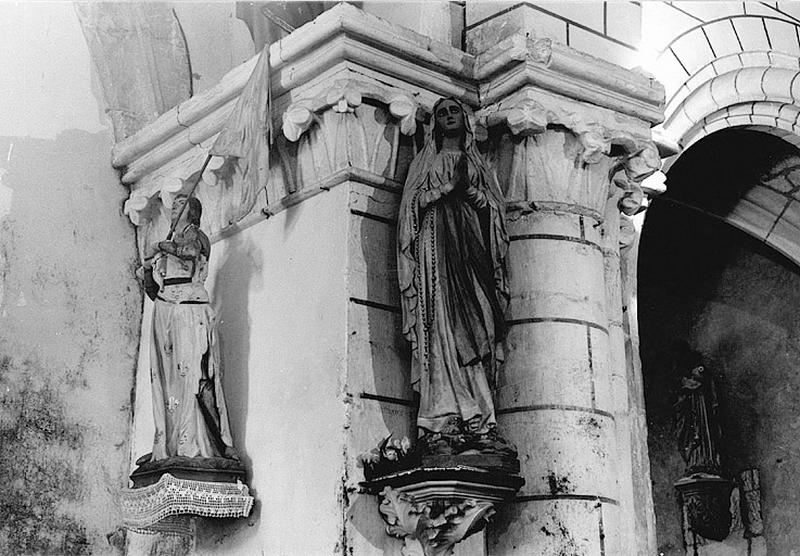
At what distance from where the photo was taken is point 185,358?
208 inches

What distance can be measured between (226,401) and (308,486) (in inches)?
28.8

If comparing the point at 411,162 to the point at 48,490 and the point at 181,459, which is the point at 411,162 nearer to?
the point at 181,459

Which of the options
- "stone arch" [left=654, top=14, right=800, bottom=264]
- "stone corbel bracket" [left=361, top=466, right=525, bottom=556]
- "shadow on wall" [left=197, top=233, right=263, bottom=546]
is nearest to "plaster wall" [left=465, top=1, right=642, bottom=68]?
"stone arch" [left=654, top=14, right=800, bottom=264]

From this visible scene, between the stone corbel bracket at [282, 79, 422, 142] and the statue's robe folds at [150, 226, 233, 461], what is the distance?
640mm

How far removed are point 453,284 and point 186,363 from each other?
119cm

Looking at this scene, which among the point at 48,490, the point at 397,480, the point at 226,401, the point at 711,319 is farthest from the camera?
the point at 711,319

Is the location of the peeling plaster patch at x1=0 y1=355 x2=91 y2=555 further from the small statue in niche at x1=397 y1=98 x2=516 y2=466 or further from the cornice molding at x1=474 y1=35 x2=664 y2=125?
the cornice molding at x1=474 y1=35 x2=664 y2=125

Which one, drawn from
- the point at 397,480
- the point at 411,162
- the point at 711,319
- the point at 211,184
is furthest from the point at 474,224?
the point at 711,319

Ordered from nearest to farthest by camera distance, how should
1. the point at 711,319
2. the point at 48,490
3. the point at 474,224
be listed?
the point at 474,224
the point at 48,490
the point at 711,319

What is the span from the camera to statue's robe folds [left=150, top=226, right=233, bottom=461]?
5.20 metres

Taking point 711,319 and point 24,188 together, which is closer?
point 24,188

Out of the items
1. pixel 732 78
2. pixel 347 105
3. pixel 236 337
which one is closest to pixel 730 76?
pixel 732 78

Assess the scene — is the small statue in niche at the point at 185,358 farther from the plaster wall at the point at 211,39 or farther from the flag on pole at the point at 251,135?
the plaster wall at the point at 211,39

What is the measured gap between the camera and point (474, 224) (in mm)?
4930
